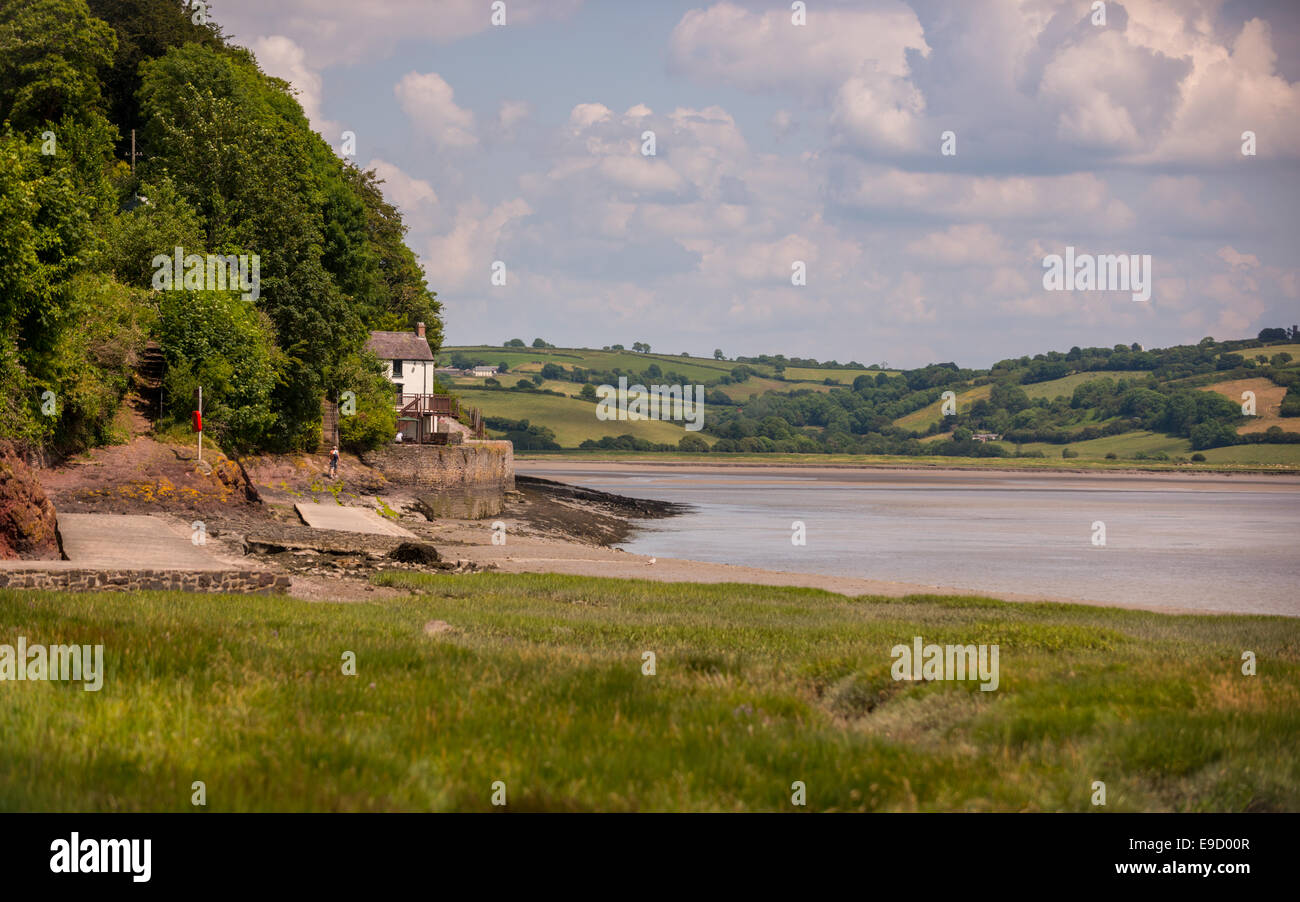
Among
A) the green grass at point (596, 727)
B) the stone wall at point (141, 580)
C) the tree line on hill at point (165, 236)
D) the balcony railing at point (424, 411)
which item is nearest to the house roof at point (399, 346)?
the balcony railing at point (424, 411)

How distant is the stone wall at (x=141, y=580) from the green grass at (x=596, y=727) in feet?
16.7

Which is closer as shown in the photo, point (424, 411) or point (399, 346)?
point (424, 411)

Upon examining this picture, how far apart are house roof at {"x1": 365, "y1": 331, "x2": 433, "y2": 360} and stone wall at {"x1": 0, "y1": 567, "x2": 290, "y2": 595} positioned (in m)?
68.8

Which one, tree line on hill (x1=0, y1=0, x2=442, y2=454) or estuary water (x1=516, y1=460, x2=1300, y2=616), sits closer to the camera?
tree line on hill (x1=0, y1=0, x2=442, y2=454)

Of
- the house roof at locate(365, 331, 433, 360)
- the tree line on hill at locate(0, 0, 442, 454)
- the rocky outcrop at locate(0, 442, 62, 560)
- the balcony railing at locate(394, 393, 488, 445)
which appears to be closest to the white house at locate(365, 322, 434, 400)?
the house roof at locate(365, 331, 433, 360)

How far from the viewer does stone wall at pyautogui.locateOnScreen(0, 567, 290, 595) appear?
69.5 ft

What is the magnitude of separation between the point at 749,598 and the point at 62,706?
23.3 metres

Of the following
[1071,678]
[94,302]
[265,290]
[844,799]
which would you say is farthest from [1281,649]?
[265,290]

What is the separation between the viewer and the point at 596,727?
9.65 m

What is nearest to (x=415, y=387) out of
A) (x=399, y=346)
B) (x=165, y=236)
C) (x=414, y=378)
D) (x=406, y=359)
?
(x=414, y=378)

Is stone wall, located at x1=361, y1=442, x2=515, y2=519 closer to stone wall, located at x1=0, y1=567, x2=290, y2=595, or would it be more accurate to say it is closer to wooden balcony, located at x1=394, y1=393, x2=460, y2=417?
wooden balcony, located at x1=394, y1=393, x2=460, y2=417

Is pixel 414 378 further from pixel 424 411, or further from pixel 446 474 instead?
pixel 446 474

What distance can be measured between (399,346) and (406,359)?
1.46 m

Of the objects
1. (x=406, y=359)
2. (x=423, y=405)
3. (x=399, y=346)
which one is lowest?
(x=423, y=405)
